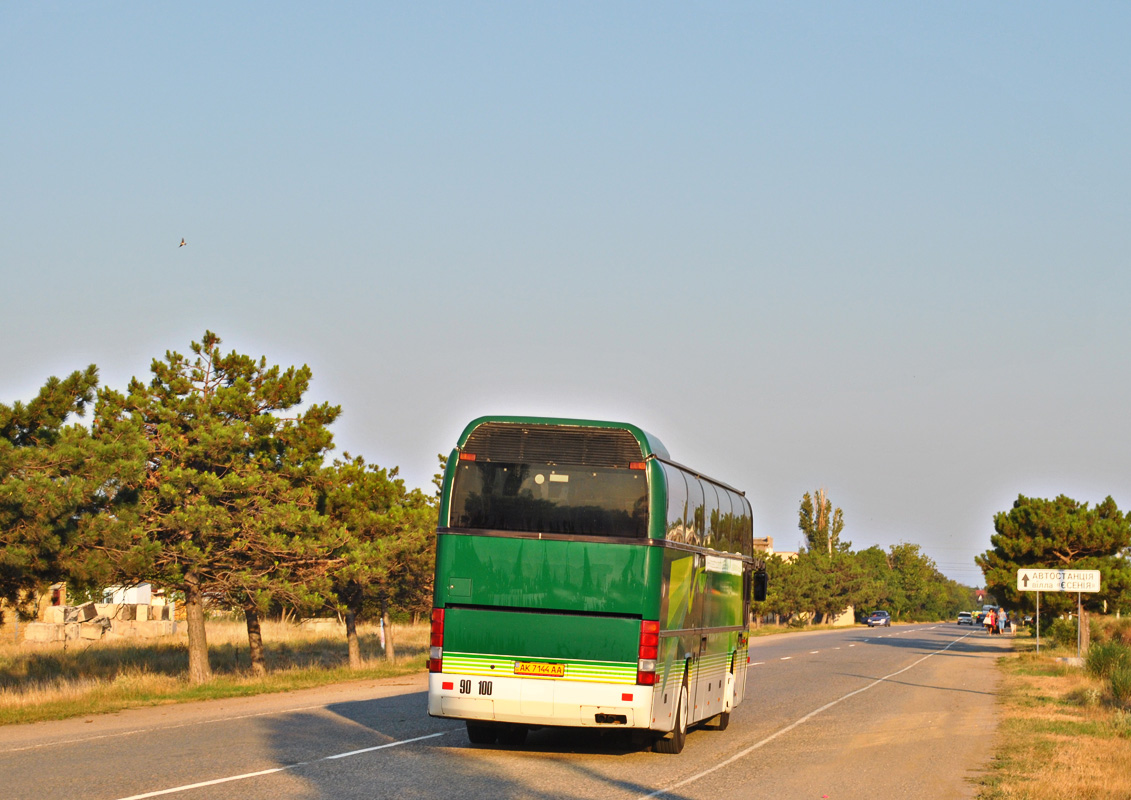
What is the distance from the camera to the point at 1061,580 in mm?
38719

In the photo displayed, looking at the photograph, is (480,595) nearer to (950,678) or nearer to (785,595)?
(950,678)

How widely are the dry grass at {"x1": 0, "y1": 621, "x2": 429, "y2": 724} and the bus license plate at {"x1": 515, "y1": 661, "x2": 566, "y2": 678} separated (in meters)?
9.08

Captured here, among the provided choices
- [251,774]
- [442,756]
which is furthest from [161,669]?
[251,774]

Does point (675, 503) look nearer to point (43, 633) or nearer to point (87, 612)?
point (43, 633)

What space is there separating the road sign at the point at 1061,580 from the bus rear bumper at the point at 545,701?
29250 mm

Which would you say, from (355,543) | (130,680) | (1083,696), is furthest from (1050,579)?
(130,680)

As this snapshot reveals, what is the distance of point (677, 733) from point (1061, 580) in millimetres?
28914

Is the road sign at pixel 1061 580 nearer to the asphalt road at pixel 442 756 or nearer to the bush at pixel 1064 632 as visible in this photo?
the bush at pixel 1064 632

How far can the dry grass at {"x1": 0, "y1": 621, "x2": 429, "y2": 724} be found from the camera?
2103cm

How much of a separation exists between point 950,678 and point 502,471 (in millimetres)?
23720

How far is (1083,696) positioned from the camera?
24094 mm

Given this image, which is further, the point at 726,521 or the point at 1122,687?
the point at 1122,687

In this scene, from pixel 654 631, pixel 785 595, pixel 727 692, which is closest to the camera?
pixel 654 631

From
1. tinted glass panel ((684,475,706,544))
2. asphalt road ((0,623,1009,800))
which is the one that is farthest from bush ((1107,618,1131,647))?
tinted glass panel ((684,475,706,544))
